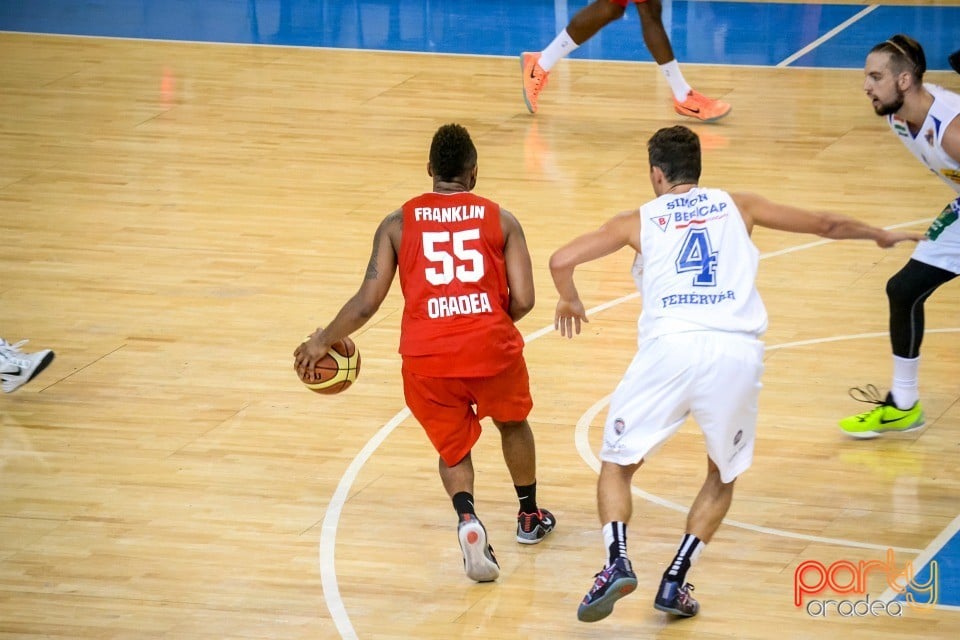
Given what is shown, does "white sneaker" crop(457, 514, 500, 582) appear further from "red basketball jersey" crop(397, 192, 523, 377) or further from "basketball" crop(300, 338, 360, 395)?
"basketball" crop(300, 338, 360, 395)

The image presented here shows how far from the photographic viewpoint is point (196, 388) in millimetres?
7305

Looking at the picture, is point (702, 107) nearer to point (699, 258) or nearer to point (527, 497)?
point (527, 497)

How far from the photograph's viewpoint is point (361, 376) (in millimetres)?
7488

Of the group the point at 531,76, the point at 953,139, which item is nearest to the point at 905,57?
the point at 953,139

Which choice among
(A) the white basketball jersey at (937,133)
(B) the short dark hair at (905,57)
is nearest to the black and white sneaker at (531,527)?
(A) the white basketball jersey at (937,133)

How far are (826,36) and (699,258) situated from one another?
10.6 m

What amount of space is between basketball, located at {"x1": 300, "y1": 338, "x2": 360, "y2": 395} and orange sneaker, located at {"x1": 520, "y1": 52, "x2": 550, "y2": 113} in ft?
22.1

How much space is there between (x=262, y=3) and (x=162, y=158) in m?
6.46

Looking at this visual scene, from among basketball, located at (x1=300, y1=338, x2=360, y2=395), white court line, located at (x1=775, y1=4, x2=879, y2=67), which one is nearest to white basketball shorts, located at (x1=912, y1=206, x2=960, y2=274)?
basketball, located at (x1=300, y1=338, x2=360, y2=395)

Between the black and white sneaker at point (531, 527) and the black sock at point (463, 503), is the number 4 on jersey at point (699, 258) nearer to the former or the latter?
the black sock at point (463, 503)

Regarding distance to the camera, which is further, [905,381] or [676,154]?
[905,381]

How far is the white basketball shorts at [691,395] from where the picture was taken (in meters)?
4.79

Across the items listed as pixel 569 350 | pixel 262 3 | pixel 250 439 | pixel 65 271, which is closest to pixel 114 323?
pixel 65 271

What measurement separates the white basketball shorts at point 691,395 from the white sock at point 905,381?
1852 mm
